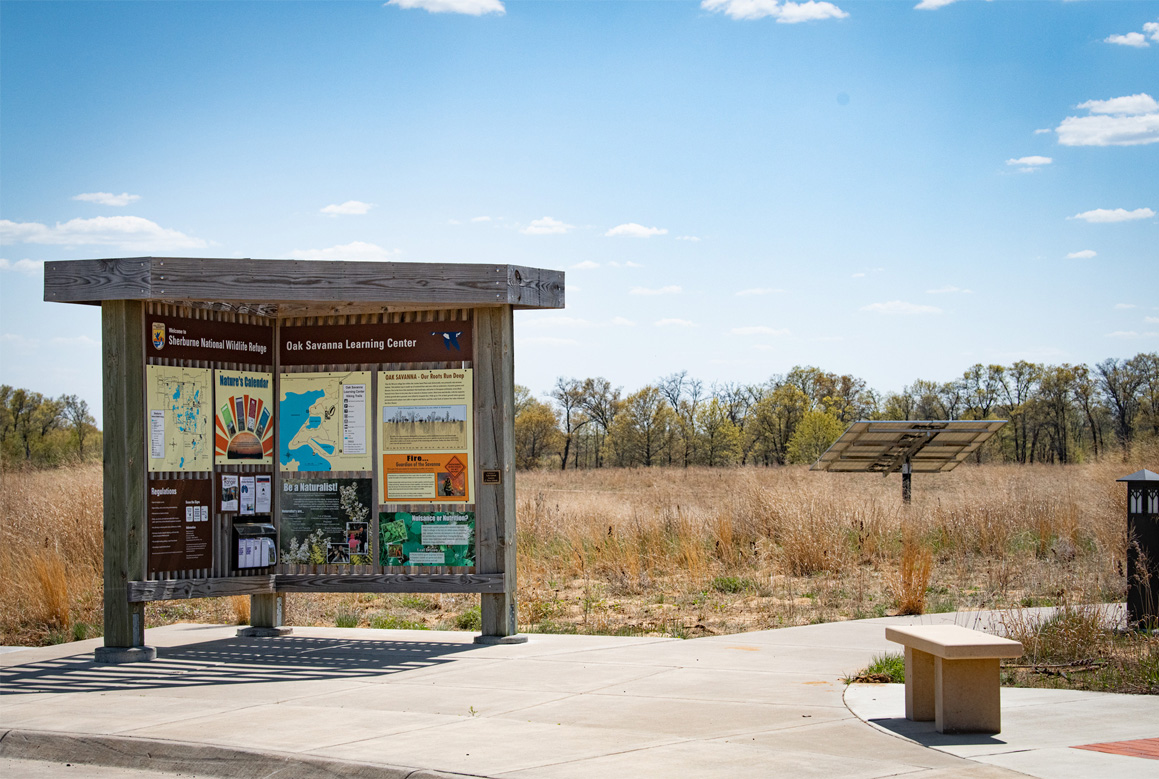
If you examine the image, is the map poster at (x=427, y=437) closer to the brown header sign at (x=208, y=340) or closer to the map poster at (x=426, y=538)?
the map poster at (x=426, y=538)

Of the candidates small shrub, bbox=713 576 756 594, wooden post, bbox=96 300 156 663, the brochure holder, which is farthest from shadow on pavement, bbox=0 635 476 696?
small shrub, bbox=713 576 756 594

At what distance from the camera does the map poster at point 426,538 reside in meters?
9.57

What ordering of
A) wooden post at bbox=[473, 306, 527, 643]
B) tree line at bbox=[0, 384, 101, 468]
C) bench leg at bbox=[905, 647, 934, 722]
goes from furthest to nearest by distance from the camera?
tree line at bbox=[0, 384, 101, 468] → wooden post at bbox=[473, 306, 527, 643] → bench leg at bbox=[905, 647, 934, 722]

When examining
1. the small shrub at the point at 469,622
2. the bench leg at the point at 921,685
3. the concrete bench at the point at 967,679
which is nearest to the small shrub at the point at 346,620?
the small shrub at the point at 469,622

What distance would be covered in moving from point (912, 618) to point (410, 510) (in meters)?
5.01

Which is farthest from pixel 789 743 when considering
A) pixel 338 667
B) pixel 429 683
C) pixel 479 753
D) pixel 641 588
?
pixel 641 588

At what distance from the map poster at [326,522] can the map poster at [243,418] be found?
447 millimetres

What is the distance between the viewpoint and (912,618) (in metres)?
10.4

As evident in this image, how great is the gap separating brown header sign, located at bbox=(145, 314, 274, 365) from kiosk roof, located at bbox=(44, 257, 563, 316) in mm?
240

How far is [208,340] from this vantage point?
9641 mm

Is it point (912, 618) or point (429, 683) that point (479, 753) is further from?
point (912, 618)

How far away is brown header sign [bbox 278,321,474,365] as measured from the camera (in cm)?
968

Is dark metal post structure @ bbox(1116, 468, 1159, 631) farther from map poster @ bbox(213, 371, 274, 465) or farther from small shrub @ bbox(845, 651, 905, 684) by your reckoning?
map poster @ bbox(213, 371, 274, 465)

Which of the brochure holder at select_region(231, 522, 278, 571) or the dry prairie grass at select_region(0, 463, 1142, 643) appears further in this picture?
the dry prairie grass at select_region(0, 463, 1142, 643)
